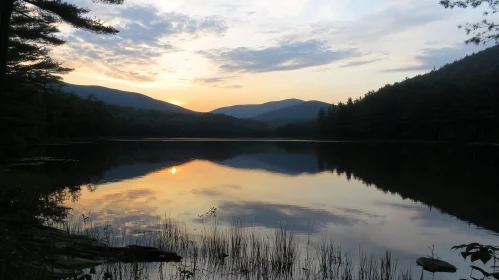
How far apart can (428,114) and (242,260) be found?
2928 inches

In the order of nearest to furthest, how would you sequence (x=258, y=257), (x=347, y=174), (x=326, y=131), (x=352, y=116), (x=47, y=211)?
(x=258, y=257) < (x=47, y=211) < (x=347, y=174) < (x=352, y=116) < (x=326, y=131)

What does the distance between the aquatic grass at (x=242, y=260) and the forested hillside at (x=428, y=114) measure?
62.2 meters

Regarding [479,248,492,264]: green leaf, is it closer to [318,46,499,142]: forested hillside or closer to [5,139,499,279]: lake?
[5,139,499,279]: lake

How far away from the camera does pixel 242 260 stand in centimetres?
845

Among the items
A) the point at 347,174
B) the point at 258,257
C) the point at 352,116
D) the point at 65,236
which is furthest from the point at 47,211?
the point at 352,116

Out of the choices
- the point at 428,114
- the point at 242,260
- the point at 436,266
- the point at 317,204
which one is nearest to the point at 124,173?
the point at 317,204

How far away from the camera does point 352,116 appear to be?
98.9 metres

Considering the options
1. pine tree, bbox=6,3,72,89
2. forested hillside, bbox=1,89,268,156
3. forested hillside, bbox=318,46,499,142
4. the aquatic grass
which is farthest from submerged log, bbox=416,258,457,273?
forested hillside, bbox=318,46,499,142

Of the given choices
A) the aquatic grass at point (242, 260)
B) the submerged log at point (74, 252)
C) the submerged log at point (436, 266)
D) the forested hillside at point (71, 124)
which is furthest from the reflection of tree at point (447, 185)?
the forested hillside at point (71, 124)

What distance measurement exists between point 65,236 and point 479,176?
80.1ft

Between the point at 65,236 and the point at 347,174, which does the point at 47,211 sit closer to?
the point at 65,236

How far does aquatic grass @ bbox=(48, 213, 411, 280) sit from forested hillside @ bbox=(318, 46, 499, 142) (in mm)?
62224

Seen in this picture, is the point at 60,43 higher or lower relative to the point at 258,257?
higher

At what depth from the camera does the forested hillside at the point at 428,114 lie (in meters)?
64.3
